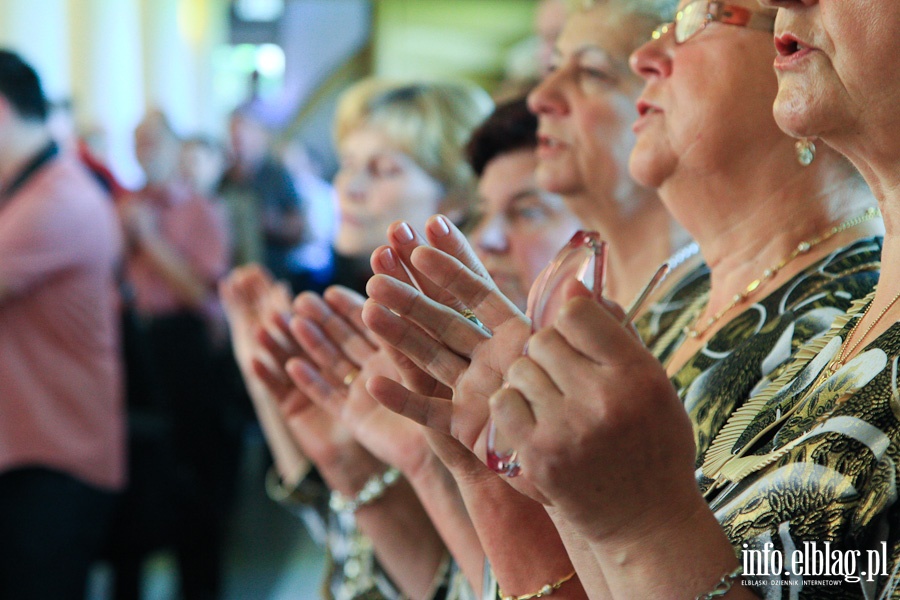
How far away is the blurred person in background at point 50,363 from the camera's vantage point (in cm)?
273

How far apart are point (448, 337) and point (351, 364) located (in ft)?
2.18

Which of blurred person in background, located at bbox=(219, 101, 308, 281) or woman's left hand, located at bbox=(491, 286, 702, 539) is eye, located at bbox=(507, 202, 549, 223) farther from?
blurred person in background, located at bbox=(219, 101, 308, 281)

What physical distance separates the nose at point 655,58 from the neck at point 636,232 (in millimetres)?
399

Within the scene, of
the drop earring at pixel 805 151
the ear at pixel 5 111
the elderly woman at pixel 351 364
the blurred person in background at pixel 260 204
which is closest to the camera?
the drop earring at pixel 805 151

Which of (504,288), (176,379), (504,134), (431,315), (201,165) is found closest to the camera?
(431,315)

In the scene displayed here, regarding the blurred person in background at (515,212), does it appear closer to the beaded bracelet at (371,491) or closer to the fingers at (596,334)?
the beaded bracelet at (371,491)

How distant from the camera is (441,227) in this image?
85 cm

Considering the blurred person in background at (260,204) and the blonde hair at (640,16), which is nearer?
the blonde hair at (640,16)

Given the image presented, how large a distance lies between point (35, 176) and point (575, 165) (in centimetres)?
196

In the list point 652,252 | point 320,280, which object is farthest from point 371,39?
point 652,252

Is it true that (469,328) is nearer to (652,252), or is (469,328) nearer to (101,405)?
(652,252)

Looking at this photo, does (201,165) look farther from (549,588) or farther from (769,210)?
(549,588)

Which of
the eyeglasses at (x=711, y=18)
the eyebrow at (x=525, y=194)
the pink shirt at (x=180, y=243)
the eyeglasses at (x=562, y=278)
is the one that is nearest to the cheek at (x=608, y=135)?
the eyebrow at (x=525, y=194)

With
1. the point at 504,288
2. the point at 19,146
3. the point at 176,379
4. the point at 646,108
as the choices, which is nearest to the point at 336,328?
the point at 504,288
